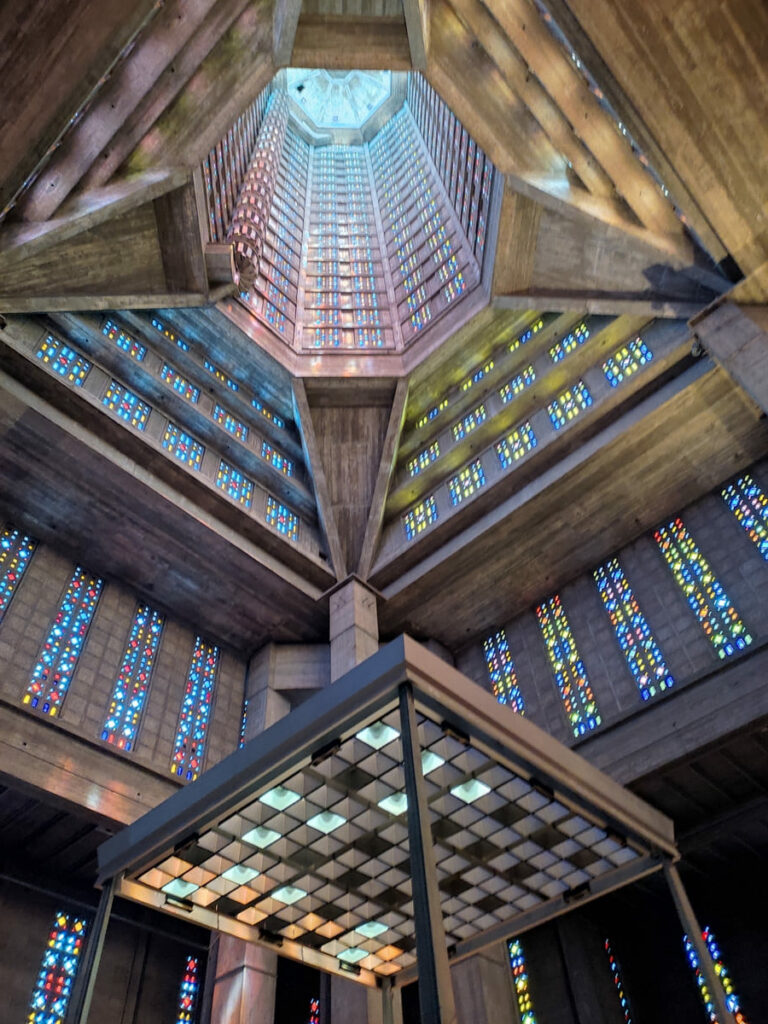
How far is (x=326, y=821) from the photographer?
7695mm

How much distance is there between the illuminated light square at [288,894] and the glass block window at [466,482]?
419 inches

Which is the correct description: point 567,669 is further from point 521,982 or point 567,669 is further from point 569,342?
point 569,342

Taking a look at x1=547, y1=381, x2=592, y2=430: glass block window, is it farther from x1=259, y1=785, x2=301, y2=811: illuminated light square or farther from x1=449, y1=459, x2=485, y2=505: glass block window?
x1=259, y1=785, x2=301, y2=811: illuminated light square

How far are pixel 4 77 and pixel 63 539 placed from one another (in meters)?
8.75

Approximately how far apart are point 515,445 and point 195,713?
31.2ft

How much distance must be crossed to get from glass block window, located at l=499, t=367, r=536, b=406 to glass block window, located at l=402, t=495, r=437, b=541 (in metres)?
3.15

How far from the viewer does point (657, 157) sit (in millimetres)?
12242

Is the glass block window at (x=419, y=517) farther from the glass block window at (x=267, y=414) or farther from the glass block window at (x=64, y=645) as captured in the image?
the glass block window at (x=64, y=645)

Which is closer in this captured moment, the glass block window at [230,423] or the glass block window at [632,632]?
the glass block window at [632,632]

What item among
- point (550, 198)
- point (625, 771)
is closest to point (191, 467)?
point (550, 198)

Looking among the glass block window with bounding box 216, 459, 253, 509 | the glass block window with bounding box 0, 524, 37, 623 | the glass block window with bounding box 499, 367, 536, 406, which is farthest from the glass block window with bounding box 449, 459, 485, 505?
the glass block window with bounding box 0, 524, 37, 623

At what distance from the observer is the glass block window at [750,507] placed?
1405 centimetres

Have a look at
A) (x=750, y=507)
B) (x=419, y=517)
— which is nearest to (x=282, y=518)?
(x=419, y=517)

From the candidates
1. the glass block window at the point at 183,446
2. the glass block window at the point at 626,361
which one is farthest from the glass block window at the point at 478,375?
the glass block window at the point at 183,446
